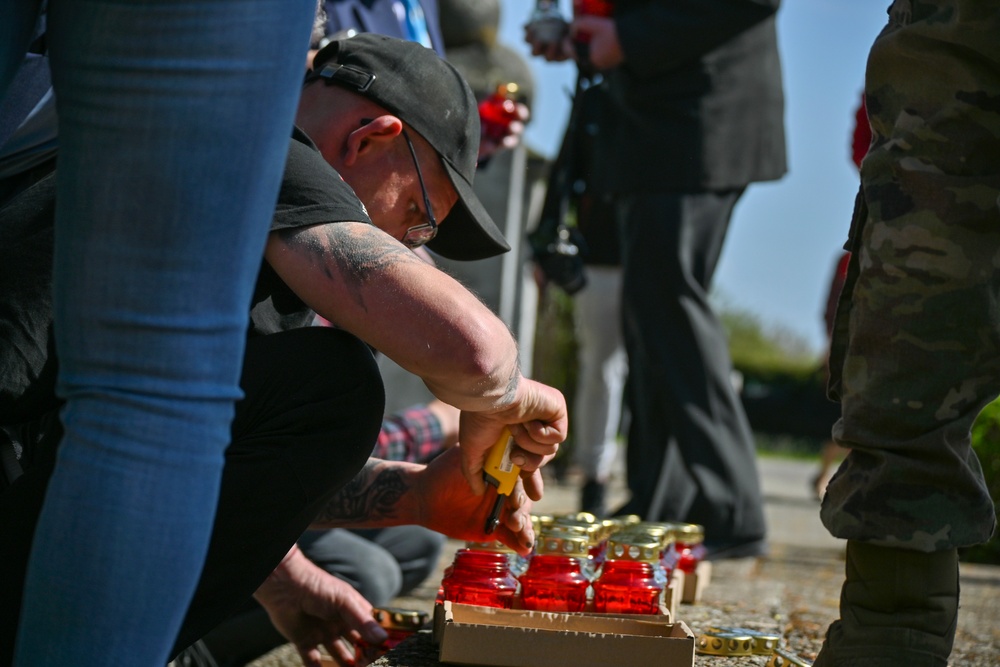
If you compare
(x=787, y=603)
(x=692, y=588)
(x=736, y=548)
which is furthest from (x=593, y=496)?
(x=692, y=588)

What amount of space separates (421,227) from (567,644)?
0.77 m

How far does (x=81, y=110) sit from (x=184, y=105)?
11cm

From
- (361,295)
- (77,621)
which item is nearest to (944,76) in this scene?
(361,295)

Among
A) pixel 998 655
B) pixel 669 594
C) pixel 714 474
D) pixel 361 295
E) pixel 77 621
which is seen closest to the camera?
pixel 77 621

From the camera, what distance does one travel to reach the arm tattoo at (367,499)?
2.26m

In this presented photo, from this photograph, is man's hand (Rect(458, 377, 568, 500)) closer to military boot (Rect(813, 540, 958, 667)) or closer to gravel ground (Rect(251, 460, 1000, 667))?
gravel ground (Rect(251, 460, 1000, 667))

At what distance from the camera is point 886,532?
1.73 metres

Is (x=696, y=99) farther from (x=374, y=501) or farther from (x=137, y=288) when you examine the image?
(x=137, y=288)

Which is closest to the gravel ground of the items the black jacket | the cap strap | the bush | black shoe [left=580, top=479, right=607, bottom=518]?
the bush

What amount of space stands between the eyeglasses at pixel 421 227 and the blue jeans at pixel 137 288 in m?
0.84

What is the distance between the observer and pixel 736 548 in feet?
13.1

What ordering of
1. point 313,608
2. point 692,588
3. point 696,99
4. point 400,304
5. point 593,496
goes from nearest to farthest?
point 400,304 → point 313,608 → point 692,588 → point 696,99 → point 593,496

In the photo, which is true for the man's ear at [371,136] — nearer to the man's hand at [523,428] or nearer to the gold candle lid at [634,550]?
the man's hand at [523,428]

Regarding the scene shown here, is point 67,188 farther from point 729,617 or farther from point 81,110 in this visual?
point 729,617
